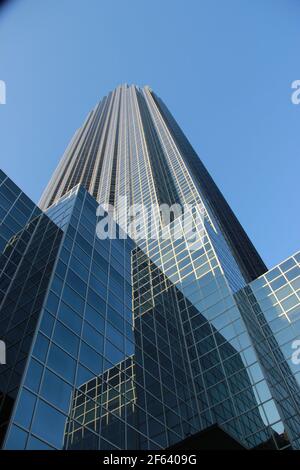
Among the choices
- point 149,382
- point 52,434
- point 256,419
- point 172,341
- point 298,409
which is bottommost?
point 298,409

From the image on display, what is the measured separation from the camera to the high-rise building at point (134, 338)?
1608 centimetres

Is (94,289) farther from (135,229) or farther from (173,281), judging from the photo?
(135,229)

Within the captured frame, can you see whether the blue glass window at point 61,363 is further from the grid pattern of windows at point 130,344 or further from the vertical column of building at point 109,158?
the vertical column of building at point 109,158

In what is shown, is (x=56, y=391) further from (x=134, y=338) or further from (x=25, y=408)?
(x=134, y=338)

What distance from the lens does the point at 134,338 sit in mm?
23766

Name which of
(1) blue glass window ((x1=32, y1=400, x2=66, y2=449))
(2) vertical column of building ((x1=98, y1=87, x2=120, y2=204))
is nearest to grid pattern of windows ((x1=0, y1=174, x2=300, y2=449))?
(1) blue glass window ((x1=32, y1=400, x2=66, y2=449))

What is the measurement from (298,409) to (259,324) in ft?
24.2

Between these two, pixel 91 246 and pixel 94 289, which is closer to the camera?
pixel 94 289

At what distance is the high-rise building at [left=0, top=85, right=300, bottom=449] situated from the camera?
52.7 ft

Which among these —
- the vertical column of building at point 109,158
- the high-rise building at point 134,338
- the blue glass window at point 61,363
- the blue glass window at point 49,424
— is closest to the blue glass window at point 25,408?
the high-rise building at point 134,338

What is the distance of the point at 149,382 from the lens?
21.9 m

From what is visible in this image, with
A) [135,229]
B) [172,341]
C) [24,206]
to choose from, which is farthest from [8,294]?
[135,229]

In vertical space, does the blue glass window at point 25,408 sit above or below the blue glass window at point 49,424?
above

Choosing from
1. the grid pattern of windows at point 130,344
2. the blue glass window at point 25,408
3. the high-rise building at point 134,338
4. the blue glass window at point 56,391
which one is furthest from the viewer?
the high-rise building at point 134,338
